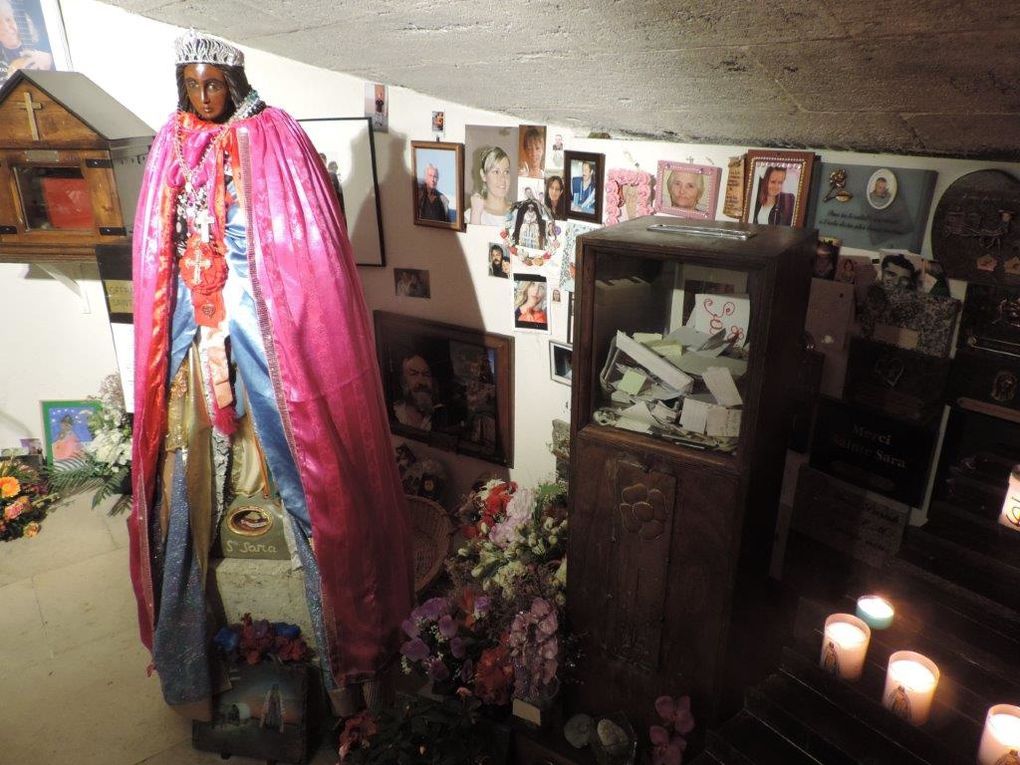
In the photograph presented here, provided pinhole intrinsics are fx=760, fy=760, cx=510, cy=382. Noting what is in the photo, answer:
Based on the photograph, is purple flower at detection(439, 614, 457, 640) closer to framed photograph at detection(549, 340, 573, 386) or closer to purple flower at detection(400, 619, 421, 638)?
purple flower at detection(400, 619, 421, 638)

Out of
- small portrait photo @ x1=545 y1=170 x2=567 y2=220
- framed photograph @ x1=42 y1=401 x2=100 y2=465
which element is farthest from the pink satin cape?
framed photograph @ x1=42 y1=401 x2=100 y2=465

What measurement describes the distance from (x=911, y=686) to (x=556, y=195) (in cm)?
163

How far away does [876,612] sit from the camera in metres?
1.67

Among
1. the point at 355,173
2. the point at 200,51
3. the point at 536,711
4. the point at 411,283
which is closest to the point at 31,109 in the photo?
the point at 355,173

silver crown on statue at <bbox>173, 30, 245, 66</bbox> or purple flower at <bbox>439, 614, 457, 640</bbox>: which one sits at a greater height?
silver crown on statue at <bbox>173, 30, 245, 66</bbox>

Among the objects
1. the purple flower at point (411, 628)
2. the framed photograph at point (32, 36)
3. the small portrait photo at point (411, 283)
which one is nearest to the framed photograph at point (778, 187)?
the small portrait photo at point (411, 283)

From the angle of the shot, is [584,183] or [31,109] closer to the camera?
[584,183]

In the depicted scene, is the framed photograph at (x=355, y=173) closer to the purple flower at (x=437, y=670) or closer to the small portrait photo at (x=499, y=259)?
the small portrait photo at (x=499, y=259)

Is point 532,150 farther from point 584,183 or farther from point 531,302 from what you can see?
point 531,302

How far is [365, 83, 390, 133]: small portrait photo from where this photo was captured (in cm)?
265

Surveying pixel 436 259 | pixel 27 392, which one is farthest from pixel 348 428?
pixel 27 392

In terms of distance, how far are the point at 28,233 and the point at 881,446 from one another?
2.93 m

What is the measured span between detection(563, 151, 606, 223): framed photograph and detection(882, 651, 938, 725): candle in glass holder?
142 cm

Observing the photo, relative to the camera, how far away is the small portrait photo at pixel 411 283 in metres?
2.86
